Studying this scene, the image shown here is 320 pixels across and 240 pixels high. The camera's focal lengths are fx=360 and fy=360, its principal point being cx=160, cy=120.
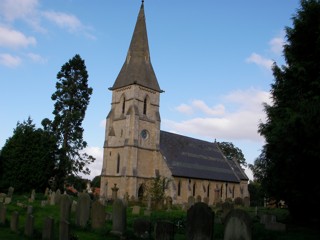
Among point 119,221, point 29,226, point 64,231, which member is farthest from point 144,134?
point 64,231

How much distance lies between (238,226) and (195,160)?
3674 cm

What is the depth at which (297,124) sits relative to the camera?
13.9 metres

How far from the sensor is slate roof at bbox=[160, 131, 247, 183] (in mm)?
40812

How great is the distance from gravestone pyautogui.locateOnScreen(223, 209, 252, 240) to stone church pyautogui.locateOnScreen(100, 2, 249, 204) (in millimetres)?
27857

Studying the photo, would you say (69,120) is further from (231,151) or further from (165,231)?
(231,151)

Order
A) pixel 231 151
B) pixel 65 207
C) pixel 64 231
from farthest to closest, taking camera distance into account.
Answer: pixel 231 151 → pixel 65 207 → pixel 64 231

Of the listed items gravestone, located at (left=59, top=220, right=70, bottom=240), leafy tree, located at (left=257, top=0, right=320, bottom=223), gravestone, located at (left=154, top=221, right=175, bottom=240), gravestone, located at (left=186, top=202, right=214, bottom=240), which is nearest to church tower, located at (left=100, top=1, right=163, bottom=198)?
leafy tree, located at (left=257, top=0, right=320, bottom=223)

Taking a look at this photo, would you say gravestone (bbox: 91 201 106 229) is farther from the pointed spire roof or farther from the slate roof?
the pointed spire roof

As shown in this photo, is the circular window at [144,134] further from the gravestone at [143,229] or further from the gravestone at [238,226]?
the gravestone at [238,226]

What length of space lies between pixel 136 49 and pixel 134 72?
3276mm

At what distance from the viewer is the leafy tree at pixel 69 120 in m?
34.5

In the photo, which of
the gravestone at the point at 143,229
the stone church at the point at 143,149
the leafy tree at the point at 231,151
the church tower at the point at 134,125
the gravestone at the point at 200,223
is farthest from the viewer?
the leafy tree at the point at 231,151

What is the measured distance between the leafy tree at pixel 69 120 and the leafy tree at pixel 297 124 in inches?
781

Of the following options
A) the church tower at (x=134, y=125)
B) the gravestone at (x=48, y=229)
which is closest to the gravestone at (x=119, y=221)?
the gravestone at (x=48, y=229)
